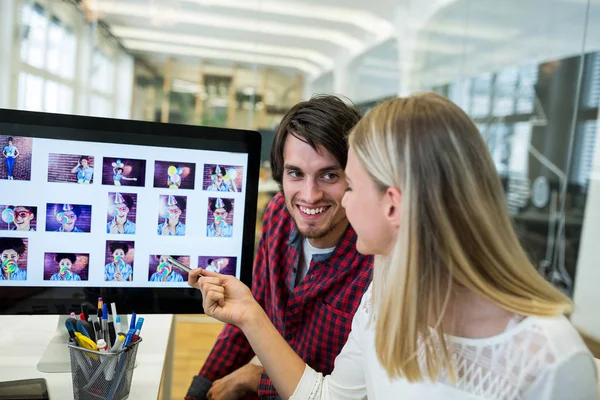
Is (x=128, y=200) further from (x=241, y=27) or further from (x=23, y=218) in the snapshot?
(x=241, y=27)

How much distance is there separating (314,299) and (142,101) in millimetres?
2818

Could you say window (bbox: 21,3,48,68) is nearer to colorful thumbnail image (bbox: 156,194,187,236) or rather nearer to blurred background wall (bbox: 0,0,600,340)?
blurred background wall (bbox: 0,0,600,340)

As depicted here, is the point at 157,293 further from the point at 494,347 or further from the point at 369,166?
the point at 494,347

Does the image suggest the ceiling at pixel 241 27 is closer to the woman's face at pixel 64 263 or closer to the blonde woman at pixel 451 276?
the woman's face at pixel 64 263

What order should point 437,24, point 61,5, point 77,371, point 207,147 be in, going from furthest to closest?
point 437,24 → point 61,5 → point 207,147 → point 77,371

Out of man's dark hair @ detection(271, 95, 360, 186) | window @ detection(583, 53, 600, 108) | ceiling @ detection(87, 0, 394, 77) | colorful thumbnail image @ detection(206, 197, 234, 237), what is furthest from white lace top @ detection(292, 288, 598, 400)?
ceiling @ detection(87, 0, 394, 77)

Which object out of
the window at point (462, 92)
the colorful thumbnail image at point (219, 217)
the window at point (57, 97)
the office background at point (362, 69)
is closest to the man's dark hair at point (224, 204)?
the colorful thumbnail image at point (219, 217)

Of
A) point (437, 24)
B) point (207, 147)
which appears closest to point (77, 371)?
point (207, 147)

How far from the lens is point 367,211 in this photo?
753 millimetres

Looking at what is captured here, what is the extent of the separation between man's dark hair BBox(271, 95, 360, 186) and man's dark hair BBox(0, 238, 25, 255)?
608mm

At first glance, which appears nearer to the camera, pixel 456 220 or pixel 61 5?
pixel 456 220

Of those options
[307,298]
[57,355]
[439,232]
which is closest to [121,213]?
[57,355]

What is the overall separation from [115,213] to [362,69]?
10.2ft

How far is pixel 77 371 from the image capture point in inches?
31.3
